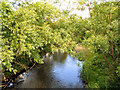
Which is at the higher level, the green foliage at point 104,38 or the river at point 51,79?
the green foliage at point 104,38

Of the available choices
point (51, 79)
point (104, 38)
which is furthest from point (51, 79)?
point (104, 38)

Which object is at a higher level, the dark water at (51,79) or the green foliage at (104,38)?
the green foliage at (104,38)

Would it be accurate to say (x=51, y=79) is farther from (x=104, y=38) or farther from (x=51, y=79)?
(x=104, y=38)

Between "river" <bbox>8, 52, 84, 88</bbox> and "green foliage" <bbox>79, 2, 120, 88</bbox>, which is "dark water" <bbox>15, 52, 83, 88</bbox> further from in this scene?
"green foliage" <bbox>79, 2, 120, 88</bbox>

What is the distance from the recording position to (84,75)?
10.4 meters

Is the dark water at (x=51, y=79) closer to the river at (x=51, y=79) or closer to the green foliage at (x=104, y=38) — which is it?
Result: the river at (x=51, y=79)

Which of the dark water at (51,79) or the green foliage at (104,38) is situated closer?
the green foliage at (104,38)

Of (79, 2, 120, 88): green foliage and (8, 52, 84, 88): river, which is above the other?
(79, 2, 120, 88): green foliage

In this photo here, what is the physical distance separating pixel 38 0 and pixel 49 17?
4.59 feet

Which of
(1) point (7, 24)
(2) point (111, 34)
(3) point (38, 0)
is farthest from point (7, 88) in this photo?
(2) point (111, 34)

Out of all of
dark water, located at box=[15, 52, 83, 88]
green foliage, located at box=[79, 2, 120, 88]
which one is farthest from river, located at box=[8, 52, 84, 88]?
green foliage, located at box=[79, 2, 120, 88]

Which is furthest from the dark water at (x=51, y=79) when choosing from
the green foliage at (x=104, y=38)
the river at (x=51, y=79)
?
the green foliage at (x=104, y=38)

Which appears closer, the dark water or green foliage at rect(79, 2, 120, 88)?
green foliage at rect(79, 2, 120, 88)

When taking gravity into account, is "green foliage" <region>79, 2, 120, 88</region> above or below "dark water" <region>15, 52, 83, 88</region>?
above
